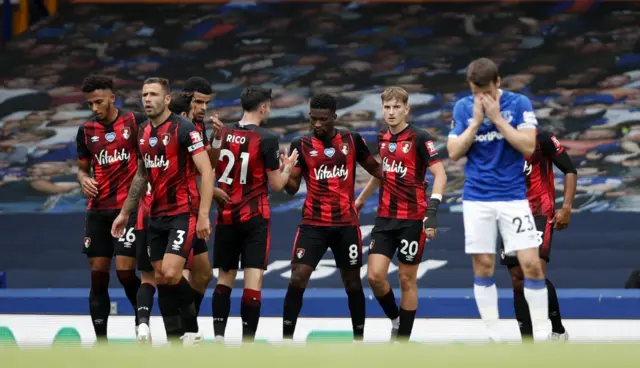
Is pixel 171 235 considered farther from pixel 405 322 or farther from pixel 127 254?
pixel 405 322

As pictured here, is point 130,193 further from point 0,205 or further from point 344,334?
point 0,205

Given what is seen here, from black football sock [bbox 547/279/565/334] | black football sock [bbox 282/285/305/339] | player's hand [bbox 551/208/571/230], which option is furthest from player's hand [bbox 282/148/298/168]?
black football sock [bbox 547/279/565/334]

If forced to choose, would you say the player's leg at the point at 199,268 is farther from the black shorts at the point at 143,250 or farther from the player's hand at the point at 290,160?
the player's hand at the point at 290,160

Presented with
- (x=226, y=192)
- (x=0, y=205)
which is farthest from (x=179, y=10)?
(x=226, y=192)

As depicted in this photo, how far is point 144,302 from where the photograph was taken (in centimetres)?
738

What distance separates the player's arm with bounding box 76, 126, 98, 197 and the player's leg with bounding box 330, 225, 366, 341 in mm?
1829

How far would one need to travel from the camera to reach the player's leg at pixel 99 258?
7.89m

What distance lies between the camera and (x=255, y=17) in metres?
16.4

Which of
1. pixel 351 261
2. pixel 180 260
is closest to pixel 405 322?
pixel 351 261

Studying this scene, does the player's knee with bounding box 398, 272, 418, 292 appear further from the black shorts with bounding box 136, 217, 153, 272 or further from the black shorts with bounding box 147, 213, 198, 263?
the black shorts with bounding box 136, 217, 153, 272

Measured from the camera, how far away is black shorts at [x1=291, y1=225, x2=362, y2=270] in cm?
780

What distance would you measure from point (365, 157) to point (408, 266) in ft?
2.98

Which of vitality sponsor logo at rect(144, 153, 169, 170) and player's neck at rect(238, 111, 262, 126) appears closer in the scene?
vitality sponsor logo at rect(144, 153, 169, 170)

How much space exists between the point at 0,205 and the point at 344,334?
25.3 feet
